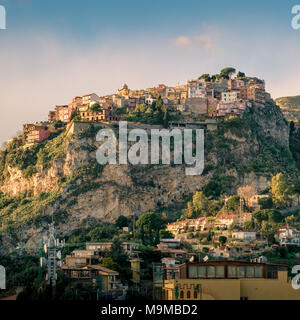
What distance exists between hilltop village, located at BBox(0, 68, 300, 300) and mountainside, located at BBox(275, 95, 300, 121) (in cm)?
2423

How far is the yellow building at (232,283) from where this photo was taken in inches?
1336

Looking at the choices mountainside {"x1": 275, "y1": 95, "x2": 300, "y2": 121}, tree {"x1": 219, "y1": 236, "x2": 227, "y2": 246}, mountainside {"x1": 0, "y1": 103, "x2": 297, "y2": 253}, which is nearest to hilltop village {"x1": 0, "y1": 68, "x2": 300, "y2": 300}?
tree {"x1": 219, "y1": 236, "x2": 227, "y2": 246}

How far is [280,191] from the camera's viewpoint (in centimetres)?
7200

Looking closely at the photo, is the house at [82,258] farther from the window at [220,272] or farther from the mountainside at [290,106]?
the mountainside at [290,106]

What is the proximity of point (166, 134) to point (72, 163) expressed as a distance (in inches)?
315

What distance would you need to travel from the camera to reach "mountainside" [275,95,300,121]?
117m

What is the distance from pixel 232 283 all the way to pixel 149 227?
114 ft

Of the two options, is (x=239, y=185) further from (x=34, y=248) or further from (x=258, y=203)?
(x=34, y=248)

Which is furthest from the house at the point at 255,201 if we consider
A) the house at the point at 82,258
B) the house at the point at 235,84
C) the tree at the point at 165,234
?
the house at the point at 235,84
